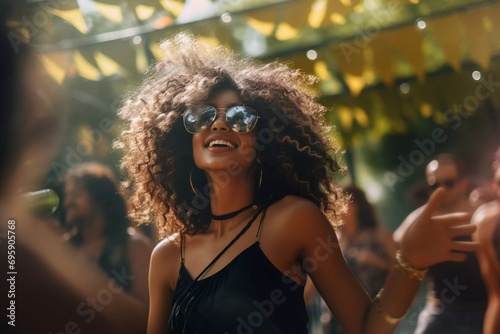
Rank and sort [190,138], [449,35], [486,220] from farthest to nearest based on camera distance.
Result: [449,35]
[486,220]
[190,138]

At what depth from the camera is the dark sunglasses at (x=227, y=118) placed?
153 centimetres

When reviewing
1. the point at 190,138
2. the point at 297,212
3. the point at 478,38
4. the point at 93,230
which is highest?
the point at 190,138

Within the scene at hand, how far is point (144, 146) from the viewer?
1715 millimetres

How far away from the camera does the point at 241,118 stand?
5.03ft

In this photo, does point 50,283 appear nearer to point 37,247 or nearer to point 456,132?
point 37,247

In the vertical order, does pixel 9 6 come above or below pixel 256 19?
above

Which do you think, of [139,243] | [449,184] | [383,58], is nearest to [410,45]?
[383,58]

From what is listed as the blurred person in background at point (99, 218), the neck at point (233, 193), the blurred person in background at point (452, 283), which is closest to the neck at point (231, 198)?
the neck at point (233, 193)

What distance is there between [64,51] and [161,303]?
92 cm

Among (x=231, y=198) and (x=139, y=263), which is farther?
(x=139, y=263)

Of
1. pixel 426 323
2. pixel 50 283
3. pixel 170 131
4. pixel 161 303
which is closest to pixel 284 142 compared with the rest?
pixel 170 131

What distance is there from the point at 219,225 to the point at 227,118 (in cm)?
24

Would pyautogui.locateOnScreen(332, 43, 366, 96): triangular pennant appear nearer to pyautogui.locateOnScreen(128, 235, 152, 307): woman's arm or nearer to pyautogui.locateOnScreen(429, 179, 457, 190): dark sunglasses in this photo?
pyautogui.locateOnScreen(429, 179, 457, 190): dark sunglasses

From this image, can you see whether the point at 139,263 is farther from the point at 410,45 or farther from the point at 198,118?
the point at 410,45
